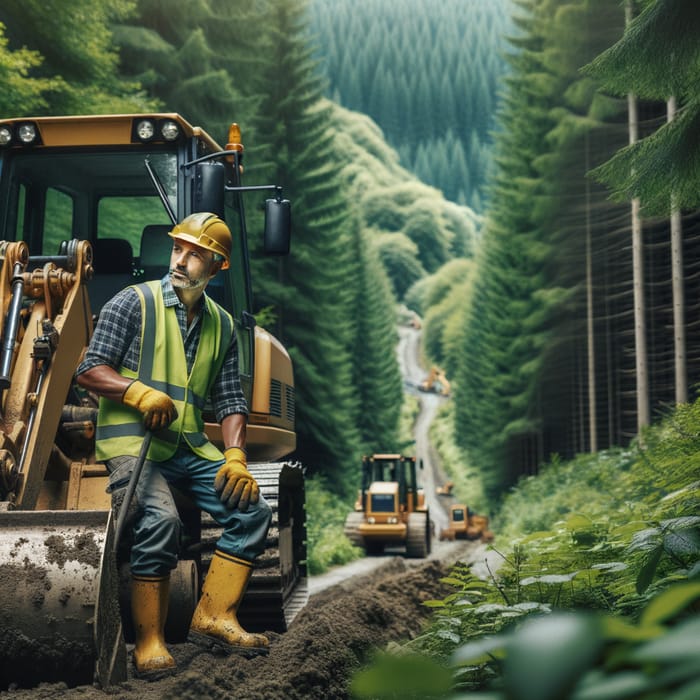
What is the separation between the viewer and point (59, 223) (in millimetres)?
7945

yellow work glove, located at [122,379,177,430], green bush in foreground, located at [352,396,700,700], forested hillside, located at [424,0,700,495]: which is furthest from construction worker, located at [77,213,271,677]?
forested hillside, located at [424,0,700,495]

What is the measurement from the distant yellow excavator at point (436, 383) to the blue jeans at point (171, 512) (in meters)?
97.0

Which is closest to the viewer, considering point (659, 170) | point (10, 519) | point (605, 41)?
point (10, 519)

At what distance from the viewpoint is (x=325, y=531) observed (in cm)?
2652

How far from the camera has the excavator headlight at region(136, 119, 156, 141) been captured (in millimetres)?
7352

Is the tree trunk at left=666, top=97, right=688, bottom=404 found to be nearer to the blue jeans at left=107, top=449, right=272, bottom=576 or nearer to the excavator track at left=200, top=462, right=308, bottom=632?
the excavator track at left=200, top=462, right=308, bottom=632

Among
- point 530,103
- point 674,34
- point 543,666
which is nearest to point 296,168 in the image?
point 530,103

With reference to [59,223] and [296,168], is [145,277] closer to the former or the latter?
[59,223]

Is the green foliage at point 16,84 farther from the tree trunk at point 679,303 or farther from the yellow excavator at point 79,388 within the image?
the tree trunk at point 679,303

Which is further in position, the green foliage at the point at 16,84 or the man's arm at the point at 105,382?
the green foliage at the point at 16,84

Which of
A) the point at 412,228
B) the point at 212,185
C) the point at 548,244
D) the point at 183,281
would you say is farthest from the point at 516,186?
the point at 412,228

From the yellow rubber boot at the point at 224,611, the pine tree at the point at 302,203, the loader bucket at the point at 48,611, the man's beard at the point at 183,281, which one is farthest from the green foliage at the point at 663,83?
the pine tree at the point at 302,203

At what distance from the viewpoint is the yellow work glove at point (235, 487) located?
545 cm

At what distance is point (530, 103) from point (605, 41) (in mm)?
10287
